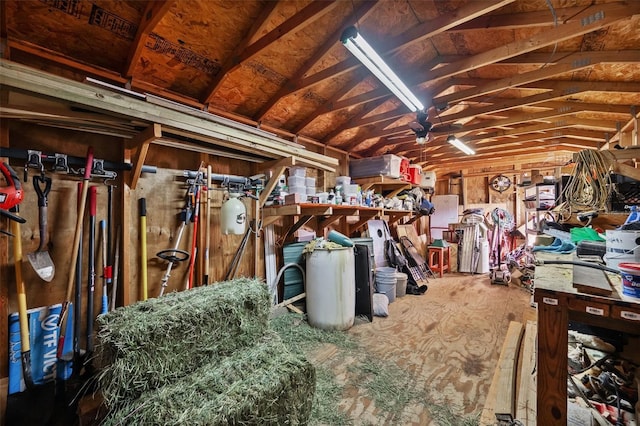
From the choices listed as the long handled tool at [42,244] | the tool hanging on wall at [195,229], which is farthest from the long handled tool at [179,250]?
the long handled tool at [42,244]

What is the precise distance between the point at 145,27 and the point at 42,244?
1.59 m

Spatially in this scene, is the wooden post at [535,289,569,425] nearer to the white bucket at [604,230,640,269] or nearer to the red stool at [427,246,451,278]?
the white bucket at [604,230,640,269]

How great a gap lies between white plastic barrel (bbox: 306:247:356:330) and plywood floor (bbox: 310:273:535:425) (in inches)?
9.8

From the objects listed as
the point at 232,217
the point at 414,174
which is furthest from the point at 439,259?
the point at 232,217

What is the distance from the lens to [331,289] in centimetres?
293

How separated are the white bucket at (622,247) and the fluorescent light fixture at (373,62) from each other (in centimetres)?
188

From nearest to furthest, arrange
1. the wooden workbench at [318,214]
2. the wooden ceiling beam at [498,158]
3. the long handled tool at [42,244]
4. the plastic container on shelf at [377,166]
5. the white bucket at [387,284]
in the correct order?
the long handled tool at [42,244] < the wooden workbench at [318,214] < the white bucket at [387,284] < the plastic container on shelf at [377,166] < the wooden ceiling beam at [498,158]

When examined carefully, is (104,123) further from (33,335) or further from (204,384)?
(204,384)

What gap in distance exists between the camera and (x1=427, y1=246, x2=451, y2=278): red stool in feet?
19.3

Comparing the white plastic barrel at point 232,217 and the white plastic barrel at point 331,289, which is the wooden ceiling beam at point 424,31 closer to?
the white plastic barrel at point 232,217

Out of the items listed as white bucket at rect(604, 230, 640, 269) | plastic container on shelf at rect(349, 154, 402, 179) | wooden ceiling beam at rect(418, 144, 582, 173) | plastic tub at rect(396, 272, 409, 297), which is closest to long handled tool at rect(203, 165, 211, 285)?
white bucket at rect(604, 230, 640, 269)

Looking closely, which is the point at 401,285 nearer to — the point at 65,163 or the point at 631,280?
the point at 631,280

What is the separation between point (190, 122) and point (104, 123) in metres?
0.55

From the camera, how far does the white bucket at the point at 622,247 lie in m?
1.13
